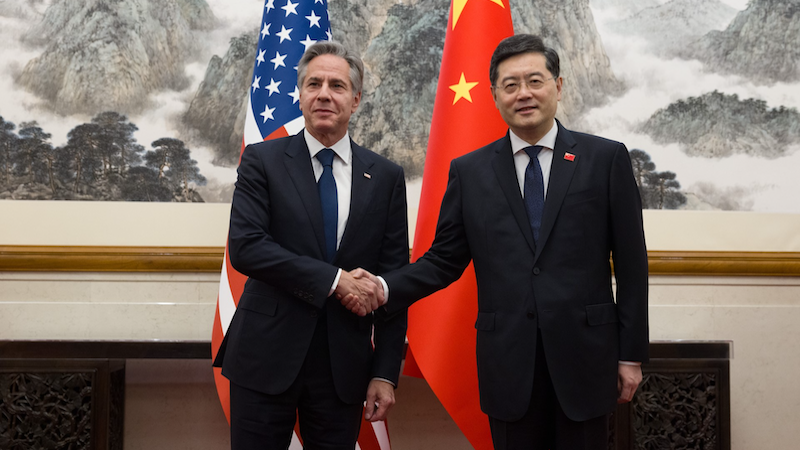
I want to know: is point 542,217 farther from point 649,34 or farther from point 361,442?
point 649,34

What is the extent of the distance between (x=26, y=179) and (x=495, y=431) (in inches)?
116

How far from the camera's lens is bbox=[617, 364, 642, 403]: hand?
1710 mm

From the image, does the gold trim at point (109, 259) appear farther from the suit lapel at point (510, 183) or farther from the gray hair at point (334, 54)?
the suit lapel at point (510, 183)

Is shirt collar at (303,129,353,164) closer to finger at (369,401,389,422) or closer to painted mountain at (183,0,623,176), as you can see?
finger at (369,401,389,422)

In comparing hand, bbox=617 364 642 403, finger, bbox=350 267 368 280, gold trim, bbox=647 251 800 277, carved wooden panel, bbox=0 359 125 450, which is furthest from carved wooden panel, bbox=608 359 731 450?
carved wooden panel, bbox=0 359 125 450

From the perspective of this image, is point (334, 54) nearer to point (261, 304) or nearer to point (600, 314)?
point (261, 304)

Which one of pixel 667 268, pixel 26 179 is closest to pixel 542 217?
pixel 667 268

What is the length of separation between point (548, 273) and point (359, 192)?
2.02 feet

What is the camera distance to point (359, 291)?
171cm

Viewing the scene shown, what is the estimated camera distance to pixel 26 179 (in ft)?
10.9

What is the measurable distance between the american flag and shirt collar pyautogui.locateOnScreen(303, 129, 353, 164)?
86 centimetres

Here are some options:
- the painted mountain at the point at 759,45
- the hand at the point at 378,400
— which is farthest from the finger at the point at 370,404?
the painted mountain at the point at 759,45

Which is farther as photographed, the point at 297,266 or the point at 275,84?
the point at 275,84

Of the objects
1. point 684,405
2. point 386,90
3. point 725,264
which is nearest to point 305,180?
point 386,90
